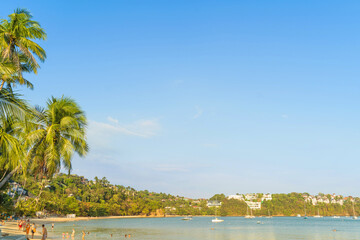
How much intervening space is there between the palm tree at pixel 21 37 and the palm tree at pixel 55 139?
3.24 meters

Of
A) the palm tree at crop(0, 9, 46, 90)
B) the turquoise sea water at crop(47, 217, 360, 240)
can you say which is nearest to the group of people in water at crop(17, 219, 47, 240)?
the turquoise sea water at crop(47, 217, 360, 240)

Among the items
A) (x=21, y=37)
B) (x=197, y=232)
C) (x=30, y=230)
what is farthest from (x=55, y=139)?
(x=197, y=232)

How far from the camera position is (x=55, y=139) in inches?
704

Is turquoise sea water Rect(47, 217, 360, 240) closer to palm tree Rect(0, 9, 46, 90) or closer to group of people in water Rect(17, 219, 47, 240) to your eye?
group of people in water Rect(17, 219, 47, 240)

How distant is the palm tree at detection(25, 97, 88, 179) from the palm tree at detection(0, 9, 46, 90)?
3.24 meters

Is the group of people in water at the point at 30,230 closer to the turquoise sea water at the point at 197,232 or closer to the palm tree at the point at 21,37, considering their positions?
the turquoise sea water at the point at 197,232

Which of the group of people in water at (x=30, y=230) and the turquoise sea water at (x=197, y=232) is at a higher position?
the group of people in water at (x=30, y=230)

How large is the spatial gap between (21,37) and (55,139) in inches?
254

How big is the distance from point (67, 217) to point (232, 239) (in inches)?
3423

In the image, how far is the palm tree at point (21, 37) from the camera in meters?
14.6

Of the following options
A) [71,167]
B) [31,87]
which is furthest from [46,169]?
[31,87]

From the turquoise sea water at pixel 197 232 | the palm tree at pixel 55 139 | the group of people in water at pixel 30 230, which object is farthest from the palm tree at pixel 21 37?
the turquoise sea water at pixel 197 232

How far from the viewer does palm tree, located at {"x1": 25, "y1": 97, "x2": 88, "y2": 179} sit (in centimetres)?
A: 1700

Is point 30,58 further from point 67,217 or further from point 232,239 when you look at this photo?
point 67,217
